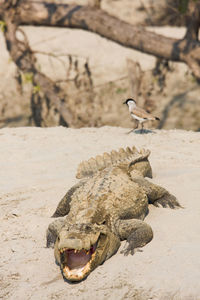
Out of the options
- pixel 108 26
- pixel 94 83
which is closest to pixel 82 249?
pixel 108 26

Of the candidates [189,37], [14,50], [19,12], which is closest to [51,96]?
[14,50]

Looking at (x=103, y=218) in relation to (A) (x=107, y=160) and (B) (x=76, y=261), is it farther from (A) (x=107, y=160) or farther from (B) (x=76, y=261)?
(A) (x=107, y=160)

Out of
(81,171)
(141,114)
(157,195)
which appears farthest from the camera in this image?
(141,114)

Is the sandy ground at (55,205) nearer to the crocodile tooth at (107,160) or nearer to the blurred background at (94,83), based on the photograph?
the crocodile tooth at (107,160)

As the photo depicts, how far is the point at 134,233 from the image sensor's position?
4336 mm

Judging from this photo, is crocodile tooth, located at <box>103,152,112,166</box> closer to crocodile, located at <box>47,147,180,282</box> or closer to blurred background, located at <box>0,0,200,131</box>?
crocodile, located at <box>47,147,180,282</box>

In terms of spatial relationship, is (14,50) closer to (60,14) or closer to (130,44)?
(60,14)

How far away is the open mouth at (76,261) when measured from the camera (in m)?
3.74

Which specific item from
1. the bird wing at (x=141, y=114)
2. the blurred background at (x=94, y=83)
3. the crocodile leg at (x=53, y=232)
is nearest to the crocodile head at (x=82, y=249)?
the crocodile leg at (x=53, y=232)

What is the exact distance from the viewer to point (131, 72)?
1374cm

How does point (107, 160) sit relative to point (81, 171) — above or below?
above

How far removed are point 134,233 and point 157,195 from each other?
3.45 feet

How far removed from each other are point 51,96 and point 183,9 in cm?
466

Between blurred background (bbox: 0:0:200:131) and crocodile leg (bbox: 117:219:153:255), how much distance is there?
9588 millimetres
